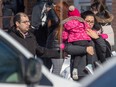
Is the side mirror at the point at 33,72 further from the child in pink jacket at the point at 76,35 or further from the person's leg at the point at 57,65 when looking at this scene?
the person's leg at the point at 57,65

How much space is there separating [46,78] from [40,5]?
755cm

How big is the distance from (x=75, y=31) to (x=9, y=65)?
3.83 metres

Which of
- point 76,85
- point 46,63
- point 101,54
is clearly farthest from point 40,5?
point 76,85

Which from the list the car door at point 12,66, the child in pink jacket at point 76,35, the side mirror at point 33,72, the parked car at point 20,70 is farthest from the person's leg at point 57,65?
the side mirror at point 33,72

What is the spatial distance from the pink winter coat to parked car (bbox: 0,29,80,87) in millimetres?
3465

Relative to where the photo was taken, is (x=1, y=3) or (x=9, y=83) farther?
(x=1, y=3)

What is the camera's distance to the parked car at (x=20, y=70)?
14.3 feet

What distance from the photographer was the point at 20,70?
15.2 ft

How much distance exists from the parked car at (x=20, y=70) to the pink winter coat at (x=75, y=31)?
3465 millimetres

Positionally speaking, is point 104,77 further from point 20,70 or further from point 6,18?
point 6,18

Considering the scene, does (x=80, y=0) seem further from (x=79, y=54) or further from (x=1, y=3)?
(x=79, y=54)

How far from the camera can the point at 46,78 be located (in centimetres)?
491

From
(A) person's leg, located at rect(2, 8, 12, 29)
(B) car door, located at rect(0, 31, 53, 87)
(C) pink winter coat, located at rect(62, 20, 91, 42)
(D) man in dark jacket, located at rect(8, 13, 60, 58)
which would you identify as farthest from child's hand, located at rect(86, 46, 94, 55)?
(A) person's leg, located at rect(2, 8, 12, 29)

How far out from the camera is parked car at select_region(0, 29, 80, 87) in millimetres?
4363
